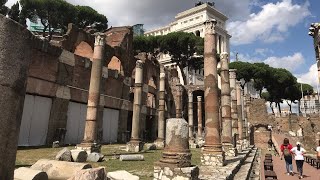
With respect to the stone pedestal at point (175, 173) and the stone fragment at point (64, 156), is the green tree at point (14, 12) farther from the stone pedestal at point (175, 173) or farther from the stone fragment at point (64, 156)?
the stone pedestal at point (175, 173)

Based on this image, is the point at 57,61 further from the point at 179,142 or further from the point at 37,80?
the point at 179,142

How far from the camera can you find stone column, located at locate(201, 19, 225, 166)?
29.1 ft

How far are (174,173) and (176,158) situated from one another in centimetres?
33

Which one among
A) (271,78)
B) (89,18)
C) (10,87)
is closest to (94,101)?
(10,87)

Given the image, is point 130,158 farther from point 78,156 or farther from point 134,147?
point 134,147

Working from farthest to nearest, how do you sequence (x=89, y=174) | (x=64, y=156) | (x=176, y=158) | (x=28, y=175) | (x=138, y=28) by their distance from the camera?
(x=138, y=28), (x=64, y=156), (x=176, y=158), (x=28, y=175), (x=89, y=174)

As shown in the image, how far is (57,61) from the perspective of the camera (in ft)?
54.6

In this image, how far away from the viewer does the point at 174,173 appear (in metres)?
5.62

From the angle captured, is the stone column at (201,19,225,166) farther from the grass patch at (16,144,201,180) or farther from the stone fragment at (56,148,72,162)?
the stone fragment at (56,148,72,162)

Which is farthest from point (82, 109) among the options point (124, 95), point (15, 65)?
point (15, 65)

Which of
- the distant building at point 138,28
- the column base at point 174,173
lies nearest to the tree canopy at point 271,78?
the distant building at point 138,28

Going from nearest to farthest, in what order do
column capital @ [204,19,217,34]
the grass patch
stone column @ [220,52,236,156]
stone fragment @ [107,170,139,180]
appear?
stone fragment @ [107,170,139,180], the grass patch, column capital @ [204,19,217,34], stone column @ [220,52,236,156]

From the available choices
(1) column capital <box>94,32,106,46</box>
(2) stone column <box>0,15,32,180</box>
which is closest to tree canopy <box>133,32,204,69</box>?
(1) column capital <box>94,32,106,46</box>

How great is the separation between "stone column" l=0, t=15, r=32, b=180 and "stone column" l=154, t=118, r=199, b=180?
11.4 ft
